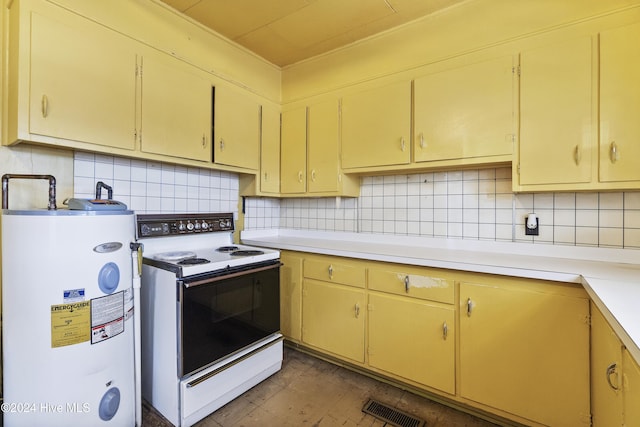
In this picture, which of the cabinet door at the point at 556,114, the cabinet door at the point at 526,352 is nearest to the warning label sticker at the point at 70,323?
the cabinet door at the point at 526,352

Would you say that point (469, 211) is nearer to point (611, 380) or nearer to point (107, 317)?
point (611, 380)

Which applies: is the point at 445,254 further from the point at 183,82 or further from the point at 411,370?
the point at 183,82

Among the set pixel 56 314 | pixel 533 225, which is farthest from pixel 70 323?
pixel 533 225

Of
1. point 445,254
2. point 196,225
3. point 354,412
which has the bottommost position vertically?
point 354,412

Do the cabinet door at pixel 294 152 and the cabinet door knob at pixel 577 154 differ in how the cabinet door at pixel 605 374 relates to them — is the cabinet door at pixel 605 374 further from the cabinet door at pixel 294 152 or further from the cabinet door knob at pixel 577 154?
the cabinet door at pixel 294 152

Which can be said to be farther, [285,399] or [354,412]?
[285,399]

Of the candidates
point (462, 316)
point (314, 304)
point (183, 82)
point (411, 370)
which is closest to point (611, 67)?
point (462, 316)

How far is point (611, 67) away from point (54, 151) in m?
3.04

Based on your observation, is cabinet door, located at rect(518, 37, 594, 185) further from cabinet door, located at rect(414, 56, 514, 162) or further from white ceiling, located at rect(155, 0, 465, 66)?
white ceiling, located at rect(155, 0, 465, 66)

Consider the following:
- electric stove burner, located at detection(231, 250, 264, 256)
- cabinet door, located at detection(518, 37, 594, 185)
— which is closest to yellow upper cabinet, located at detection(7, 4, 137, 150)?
electric stove burner, located at detection(231, 250, 264, 256)

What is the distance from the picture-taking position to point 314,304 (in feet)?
7.51

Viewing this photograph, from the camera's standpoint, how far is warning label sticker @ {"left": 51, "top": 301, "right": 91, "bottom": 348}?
1248mm

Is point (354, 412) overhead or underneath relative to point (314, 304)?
underneath

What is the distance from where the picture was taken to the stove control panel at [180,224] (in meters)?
1.94
